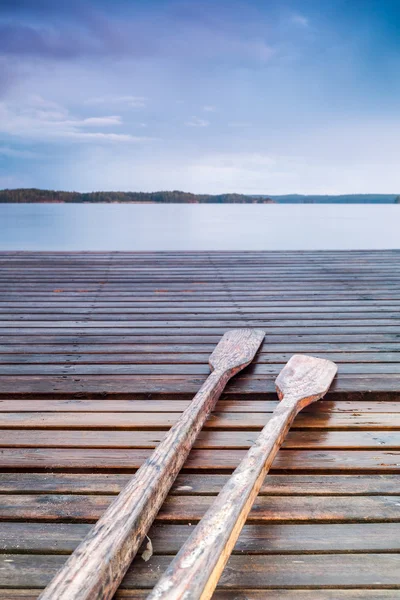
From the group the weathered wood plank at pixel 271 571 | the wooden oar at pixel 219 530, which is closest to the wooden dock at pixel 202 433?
the weathered wood plank at pixel 271 571

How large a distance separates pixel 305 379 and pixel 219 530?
1.03 meters

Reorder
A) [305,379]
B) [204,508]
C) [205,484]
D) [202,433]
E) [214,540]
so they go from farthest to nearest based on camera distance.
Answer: [305,379]
[202,433]
[205,484]
[204,508]
[214,540]

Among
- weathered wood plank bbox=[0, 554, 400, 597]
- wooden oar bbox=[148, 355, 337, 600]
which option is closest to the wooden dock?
weathered wood plank bbox=[0, 554, 400, 597]

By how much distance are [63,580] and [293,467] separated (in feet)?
2.51

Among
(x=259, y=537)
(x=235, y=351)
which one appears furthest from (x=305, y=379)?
(x=259, y=537)

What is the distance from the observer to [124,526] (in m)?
0.95

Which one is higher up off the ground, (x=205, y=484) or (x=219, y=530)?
(x=219, y=530)

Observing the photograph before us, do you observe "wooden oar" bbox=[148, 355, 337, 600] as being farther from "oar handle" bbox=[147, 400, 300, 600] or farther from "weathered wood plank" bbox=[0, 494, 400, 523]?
"weathered wood plank" bbox=[0, 494, 400, 523]

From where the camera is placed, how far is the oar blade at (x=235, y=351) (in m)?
2.03

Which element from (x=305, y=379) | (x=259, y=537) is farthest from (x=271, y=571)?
(x=305, y=379)

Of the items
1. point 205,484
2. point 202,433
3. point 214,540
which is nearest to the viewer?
point 214,540

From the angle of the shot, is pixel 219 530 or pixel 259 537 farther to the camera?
pixel 259 537

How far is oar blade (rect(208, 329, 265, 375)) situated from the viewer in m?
2.03

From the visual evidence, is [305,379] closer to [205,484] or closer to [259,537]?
[205,484]
